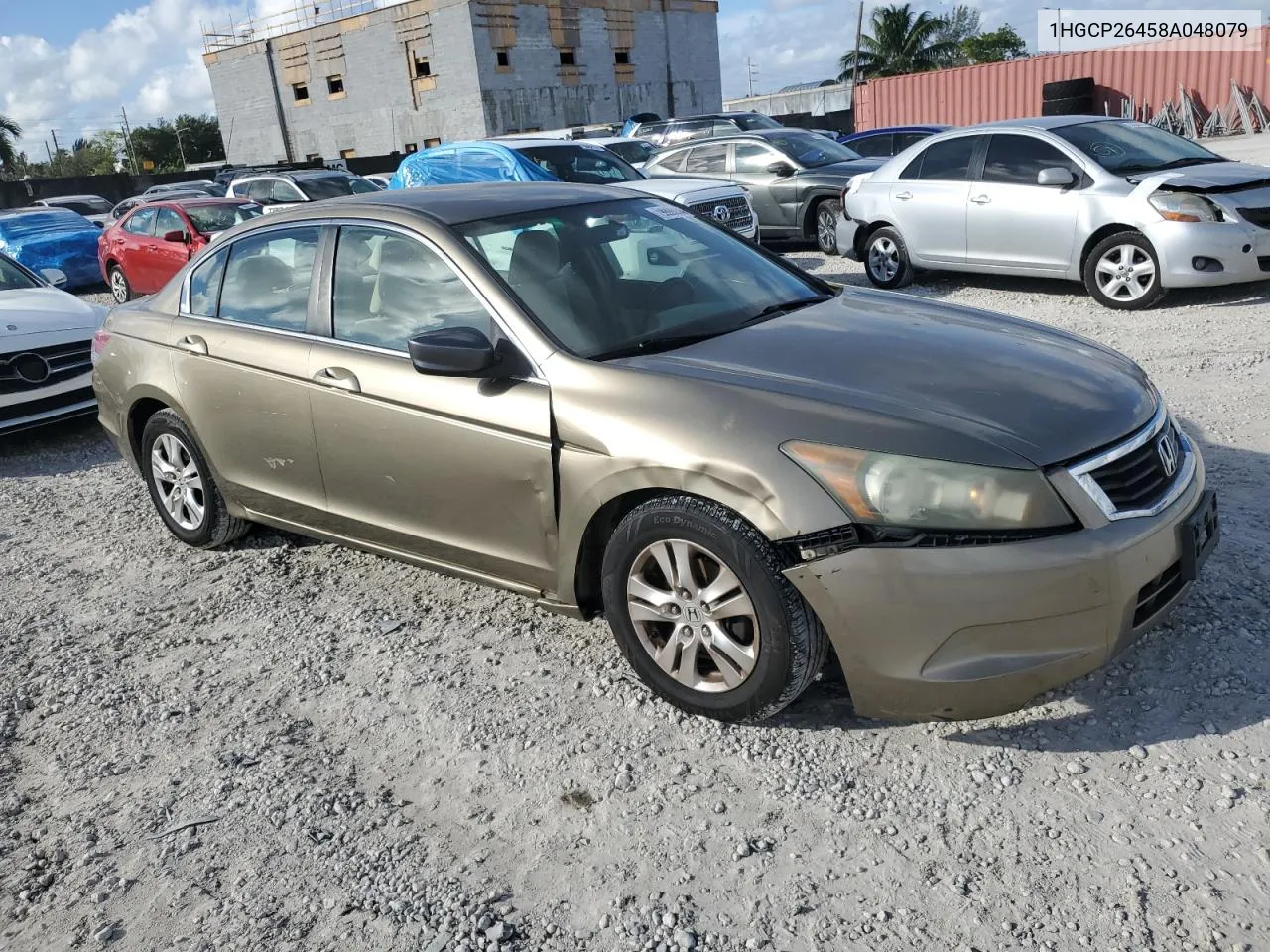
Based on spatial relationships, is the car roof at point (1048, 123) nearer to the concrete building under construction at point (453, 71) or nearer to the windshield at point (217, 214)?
the windshield at point (217, 214)

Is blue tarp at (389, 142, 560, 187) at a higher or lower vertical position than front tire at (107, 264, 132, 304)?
higher

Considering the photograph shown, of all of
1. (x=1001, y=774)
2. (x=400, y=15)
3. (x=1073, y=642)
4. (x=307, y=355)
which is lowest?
(x=1001, y=774)

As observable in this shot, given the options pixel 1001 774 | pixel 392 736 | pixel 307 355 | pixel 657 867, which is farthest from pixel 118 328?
pixel 1001 774

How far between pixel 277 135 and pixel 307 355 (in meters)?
57.0

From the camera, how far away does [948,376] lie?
3.27 m

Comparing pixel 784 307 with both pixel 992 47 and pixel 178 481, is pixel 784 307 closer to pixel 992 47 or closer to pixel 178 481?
pixel 178 481

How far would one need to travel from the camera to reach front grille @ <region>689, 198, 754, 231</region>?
37.1 ft

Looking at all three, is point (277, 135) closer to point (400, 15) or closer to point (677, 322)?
point (400, 15)

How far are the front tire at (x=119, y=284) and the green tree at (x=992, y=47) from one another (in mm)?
67351

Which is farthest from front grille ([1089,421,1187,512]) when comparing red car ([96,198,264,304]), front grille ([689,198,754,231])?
red car ([96,198,264,304])

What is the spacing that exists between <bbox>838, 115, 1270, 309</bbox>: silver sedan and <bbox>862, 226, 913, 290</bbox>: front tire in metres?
0.01

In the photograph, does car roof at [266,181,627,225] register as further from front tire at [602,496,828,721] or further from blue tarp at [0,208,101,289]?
blue tarp at [0,208,101,289]

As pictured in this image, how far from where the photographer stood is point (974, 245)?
380 inches

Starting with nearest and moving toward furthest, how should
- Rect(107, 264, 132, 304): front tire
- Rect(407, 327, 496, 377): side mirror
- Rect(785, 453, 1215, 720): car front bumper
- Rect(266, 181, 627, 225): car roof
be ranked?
Rect(785, 453, 1215, 720): car front bumper < Rect(407, 327, 496, 377): side mirror < Rect(266, 181, 627, 225): car roof < Rect(107, 264, 132, 304): front tire
